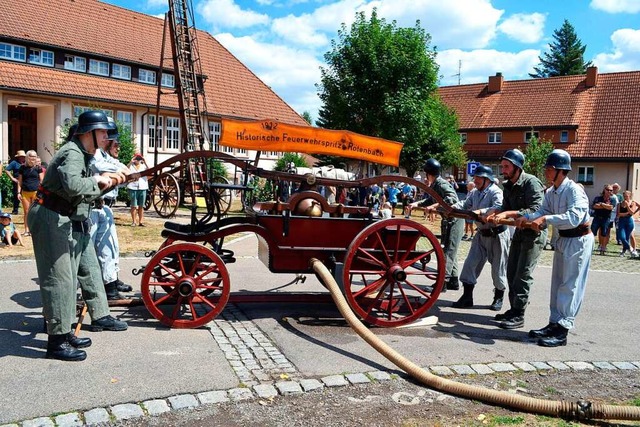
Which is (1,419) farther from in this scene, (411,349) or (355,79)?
(355,79)

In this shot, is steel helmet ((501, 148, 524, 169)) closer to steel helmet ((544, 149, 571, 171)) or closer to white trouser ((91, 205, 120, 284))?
steel helmet ((544, 149, 571, 171))

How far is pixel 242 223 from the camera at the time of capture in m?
6.27

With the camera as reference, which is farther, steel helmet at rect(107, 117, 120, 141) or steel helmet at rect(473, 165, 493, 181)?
steel helmet at rect(473, 165, 493, 181)

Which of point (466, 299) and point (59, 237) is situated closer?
point (59, 237)

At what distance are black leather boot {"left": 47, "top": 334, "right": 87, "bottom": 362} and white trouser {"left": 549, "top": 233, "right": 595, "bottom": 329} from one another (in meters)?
4.34

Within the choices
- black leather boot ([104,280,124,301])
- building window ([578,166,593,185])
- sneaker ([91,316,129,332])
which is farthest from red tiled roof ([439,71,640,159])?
sneaker ([91,316,129,332])

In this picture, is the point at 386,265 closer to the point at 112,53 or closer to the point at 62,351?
the point at 62,351

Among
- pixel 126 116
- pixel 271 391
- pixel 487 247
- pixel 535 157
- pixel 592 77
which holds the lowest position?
pixel 271 391

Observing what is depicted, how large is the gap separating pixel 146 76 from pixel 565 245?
2820cm

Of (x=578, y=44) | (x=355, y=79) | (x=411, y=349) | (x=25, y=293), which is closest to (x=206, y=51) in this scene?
(x=355, y=79)

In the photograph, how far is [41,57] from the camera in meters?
26.5

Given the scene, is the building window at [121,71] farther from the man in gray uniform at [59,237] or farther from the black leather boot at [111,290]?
the man in gray uniform at [59,237]

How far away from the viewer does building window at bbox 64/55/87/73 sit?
2741 cm

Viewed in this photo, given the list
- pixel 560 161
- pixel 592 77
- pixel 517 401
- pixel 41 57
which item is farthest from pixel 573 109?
pixel 517 401
